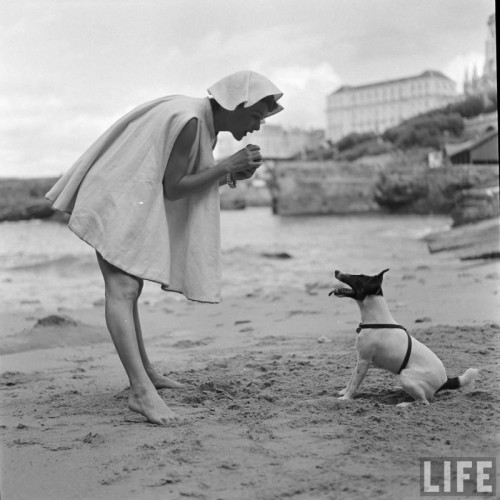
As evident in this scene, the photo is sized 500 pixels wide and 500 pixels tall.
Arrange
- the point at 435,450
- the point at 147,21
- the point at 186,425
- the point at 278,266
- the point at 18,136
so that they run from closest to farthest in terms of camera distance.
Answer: the point at 435,450 < the point at 186,425 < the point at 147,21 < the point at 18,136 < the point at 278,266

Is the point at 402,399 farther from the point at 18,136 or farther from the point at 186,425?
the point at 18,136

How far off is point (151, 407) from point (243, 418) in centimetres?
21

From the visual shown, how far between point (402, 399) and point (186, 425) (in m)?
0.53

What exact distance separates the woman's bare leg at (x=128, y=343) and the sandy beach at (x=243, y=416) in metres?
0.04

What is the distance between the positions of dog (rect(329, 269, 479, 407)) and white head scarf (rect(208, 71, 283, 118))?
1.44 ft

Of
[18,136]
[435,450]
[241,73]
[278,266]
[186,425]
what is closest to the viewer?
[435,450]

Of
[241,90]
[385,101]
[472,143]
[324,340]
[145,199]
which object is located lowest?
[324,340]

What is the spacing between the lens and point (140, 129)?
1597 mm

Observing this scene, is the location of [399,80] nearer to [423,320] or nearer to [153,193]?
[423,320]

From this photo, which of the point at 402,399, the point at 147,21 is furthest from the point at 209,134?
the point at 147,21

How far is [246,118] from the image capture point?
1665 millimetres

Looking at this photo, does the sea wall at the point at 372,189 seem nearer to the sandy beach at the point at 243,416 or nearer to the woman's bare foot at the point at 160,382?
the sandy beach at the point at 243,416

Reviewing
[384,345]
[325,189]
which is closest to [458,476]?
[384,345]

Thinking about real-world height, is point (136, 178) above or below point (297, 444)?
above
